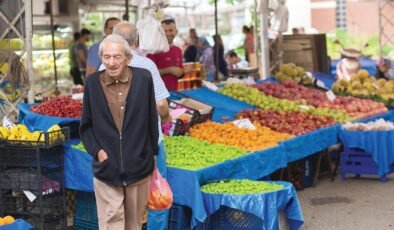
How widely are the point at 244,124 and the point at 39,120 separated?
234cm

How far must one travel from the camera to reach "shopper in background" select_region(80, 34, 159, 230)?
17.6ft

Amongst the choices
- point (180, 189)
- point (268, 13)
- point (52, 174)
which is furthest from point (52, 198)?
point (268, 13)

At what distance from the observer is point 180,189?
6879 mm

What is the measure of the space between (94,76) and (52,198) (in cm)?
181

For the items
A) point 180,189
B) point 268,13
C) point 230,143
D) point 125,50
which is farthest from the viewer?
point 268,13

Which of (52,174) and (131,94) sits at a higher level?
(131,94)

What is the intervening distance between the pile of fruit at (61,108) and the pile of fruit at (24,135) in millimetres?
810

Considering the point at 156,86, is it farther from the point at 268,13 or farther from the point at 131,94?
the point at 268,13

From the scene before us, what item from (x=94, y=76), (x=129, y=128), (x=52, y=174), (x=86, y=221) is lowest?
(x=86, y=221)

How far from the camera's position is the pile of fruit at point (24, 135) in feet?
22.2

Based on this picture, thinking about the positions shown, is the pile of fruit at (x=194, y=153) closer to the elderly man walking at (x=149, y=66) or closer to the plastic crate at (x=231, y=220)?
the plastic crate at (x=231, y=220)

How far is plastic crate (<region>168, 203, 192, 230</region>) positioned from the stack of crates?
0.93m

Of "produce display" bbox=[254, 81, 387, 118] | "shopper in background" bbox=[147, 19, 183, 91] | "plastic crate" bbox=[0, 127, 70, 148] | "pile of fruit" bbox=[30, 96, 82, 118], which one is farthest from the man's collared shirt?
"produce display" bbox=[254, 81, 387, 118]

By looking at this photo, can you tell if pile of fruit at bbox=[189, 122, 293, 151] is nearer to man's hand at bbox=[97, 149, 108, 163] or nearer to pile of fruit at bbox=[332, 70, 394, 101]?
man's hand at bbox=[97, 149, 108, 163]
